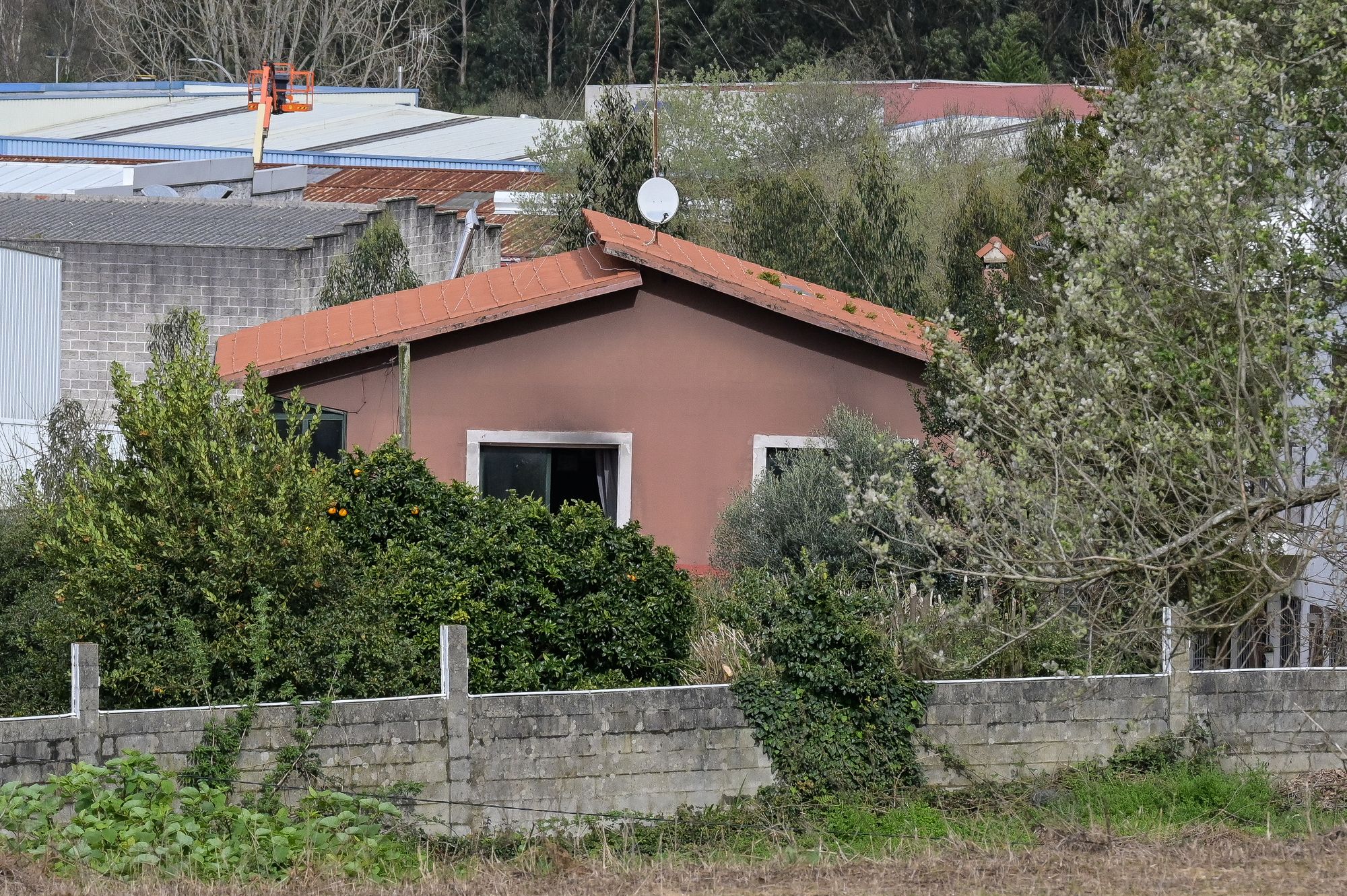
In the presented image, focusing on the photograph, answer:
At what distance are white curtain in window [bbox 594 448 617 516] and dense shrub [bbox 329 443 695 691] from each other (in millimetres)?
3430

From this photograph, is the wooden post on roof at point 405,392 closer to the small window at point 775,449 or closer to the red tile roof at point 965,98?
the small window at point 775,449

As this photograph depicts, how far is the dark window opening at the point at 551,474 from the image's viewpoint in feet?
53.2

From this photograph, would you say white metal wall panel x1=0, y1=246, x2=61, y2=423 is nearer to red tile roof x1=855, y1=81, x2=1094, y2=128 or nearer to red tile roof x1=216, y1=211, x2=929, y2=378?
red tile roof x1=216, y1=211, x2=929, y2=378

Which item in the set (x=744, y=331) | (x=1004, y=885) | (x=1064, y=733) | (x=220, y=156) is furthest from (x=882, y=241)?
(x=220, y=156)

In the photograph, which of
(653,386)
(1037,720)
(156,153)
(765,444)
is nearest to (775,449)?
(765,444)

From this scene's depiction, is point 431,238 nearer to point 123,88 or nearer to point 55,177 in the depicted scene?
point 55,177

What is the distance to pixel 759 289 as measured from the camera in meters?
16.7

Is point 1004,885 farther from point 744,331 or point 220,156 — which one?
point 220,156

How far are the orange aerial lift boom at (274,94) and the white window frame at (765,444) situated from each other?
1058 inches

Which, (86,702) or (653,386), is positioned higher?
(653,386)

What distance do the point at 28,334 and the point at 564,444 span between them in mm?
10791

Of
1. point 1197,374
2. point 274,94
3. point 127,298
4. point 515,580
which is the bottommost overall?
point 515,580

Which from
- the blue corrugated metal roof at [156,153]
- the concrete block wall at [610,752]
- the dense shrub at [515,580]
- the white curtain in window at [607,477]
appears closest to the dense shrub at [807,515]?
Result: the white curtain in window at [607,477]

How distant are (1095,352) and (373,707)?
206 inches
